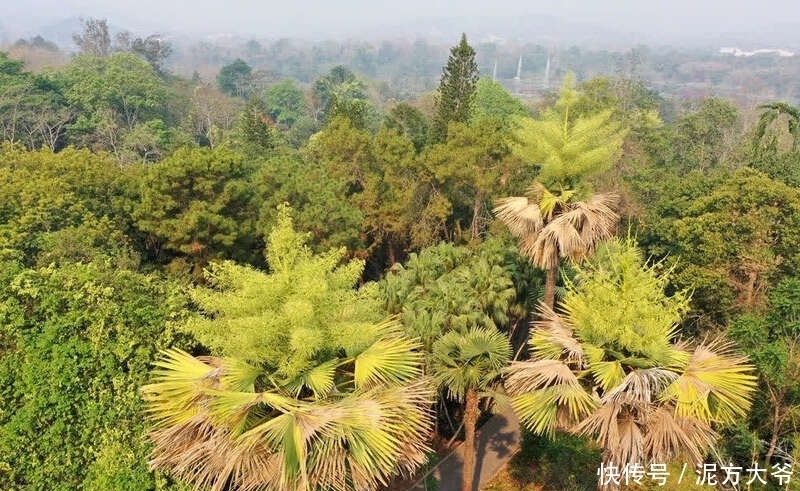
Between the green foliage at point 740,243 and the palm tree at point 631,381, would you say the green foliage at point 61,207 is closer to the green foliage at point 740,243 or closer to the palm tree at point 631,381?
the palm tree at point 631,381

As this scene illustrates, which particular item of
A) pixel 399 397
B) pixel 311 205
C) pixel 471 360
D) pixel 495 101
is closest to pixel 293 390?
pixel 399 397

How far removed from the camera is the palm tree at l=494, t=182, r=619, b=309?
400 inches

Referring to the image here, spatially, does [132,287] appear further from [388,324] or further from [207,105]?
[207,105]

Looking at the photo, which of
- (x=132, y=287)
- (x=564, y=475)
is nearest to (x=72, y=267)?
(x=132, y=287)

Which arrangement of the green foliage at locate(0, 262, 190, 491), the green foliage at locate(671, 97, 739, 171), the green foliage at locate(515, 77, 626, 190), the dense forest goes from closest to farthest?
the dense forest → the green foliage at locate(0, 262, 190, 491) → the green foliage at locate(515, 77, 626, 190) → the green foliage at locate(671, 97, 739, 171)

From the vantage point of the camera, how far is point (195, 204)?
14836mm

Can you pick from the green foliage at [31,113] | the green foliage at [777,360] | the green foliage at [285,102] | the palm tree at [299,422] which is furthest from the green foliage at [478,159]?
the green foliage at [285,102]

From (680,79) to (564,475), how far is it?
702 ft

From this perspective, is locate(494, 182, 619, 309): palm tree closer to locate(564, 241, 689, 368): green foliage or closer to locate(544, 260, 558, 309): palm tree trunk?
locate(544, 260, 558, 309): palm tree trunk

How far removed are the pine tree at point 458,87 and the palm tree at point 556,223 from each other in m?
15.4

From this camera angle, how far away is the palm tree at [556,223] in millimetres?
10148

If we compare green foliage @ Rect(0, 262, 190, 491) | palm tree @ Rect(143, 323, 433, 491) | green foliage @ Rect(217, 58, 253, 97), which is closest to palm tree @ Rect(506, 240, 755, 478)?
palm tree @ Rect(143, 323, 433, 491)

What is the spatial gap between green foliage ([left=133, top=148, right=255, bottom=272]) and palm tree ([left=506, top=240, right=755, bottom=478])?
10.5 metres

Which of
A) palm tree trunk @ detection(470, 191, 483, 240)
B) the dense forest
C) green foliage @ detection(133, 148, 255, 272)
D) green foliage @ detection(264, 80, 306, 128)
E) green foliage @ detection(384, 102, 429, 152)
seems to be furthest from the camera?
green foliage @ detection(264, 80, 306, 128)
